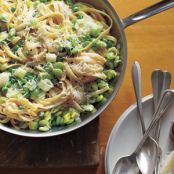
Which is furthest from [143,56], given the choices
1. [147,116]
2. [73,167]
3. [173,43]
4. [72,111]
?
[73,167]

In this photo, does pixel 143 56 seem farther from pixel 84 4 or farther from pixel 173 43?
pixel 84 4

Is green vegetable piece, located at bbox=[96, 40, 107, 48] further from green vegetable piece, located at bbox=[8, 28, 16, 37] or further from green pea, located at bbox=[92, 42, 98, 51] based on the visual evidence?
green vegetable piece, located at bbox=[8, 28, 16, 37]

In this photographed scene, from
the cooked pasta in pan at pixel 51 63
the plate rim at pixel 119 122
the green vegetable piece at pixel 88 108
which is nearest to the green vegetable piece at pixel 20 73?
the cooked pasta in pan at pixel 51 63

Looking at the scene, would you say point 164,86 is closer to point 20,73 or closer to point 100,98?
point 100,98

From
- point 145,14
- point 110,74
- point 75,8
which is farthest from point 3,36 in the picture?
point 145,14

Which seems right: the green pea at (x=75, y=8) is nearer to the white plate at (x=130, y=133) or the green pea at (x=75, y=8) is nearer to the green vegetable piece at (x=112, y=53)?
the green vegetable piece at (x=112, y=53)


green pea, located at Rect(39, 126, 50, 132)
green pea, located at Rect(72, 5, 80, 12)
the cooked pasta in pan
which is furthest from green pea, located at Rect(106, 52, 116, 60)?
Answer: green pea, located at Rect(39, 126, 50, 132)
